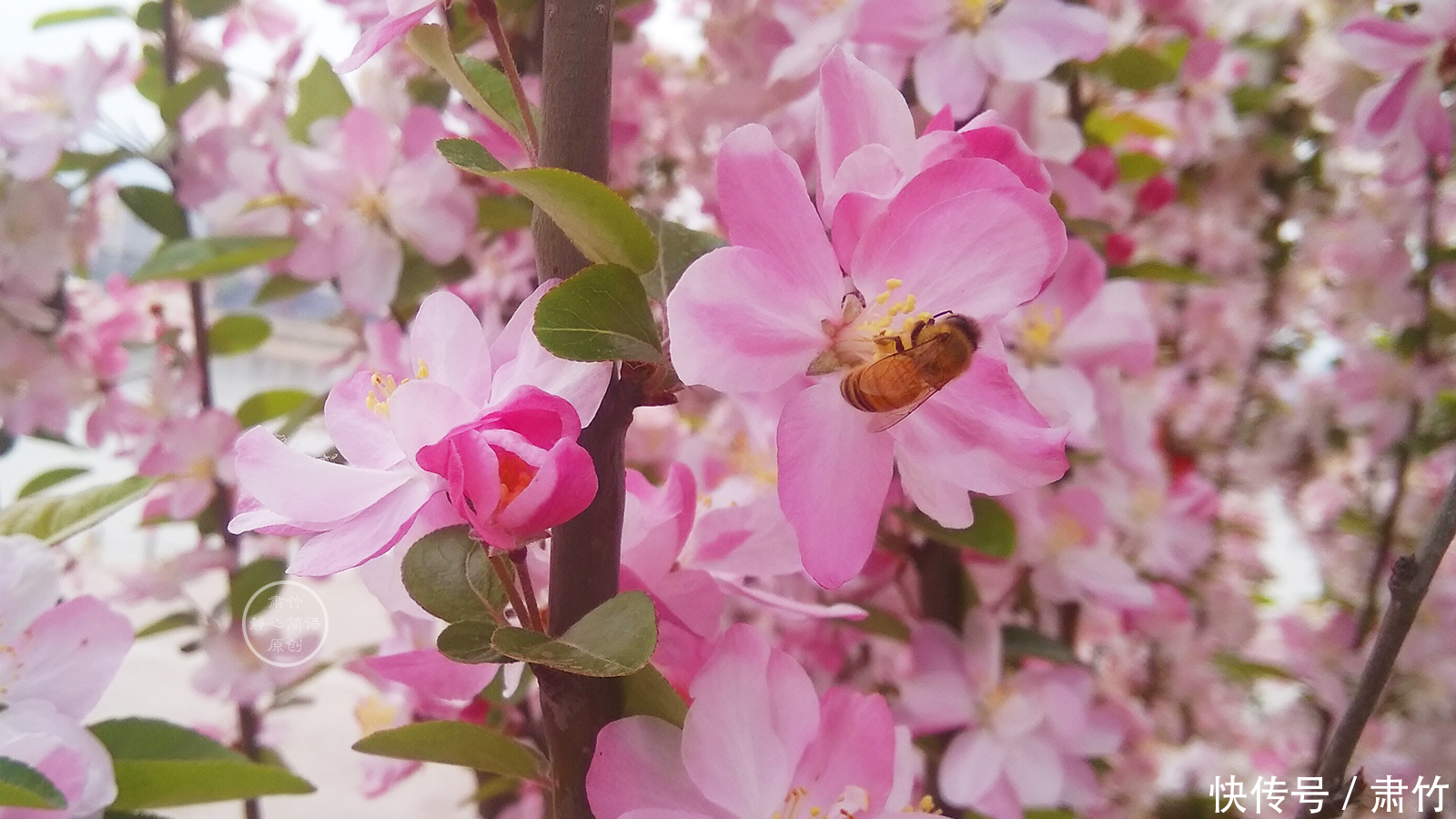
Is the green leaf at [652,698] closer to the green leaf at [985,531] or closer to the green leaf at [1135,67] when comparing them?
the green leaf at [985,531]

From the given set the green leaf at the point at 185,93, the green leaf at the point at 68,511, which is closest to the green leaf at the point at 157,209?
the green leaf at the point at 185,93

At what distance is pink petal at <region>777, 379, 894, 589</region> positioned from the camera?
235mm

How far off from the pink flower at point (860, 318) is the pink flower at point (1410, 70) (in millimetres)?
490

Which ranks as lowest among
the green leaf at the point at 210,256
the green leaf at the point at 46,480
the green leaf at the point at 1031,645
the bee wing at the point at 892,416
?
the green leaf at the point at 1031,645

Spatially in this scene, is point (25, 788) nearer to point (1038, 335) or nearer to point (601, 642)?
point (601, 642)

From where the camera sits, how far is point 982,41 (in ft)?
1.59

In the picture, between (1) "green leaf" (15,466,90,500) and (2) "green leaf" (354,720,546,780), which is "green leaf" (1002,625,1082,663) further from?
(1) "green leaf" (15,466,90,500)

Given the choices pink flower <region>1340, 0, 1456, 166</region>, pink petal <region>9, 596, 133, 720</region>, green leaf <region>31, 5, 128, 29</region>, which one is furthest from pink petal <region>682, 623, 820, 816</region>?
green leaf <region>31, 5, 128, 29</region>

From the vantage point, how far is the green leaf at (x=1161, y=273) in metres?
0.62

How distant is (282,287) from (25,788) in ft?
1.47

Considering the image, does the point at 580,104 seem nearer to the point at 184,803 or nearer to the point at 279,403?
the point at 184,803

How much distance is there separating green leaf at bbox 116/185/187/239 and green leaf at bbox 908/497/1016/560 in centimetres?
56

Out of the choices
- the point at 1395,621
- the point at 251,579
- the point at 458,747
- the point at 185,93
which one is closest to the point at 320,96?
the point at 185,93

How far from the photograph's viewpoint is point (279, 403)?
0.72 metres
